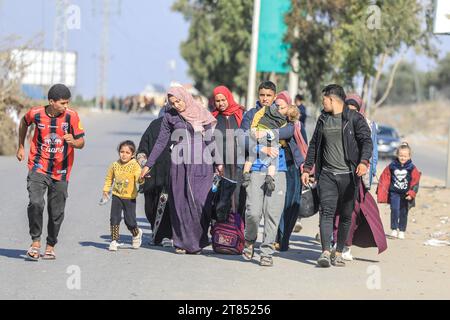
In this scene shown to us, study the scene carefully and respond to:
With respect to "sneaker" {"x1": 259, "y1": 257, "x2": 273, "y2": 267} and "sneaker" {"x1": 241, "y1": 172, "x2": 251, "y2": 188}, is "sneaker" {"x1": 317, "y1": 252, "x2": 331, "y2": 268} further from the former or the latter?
"sneaker" {"x1": 241, "y1": 172, "x2": 251, "y2": 188}

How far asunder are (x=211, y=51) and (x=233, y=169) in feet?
191

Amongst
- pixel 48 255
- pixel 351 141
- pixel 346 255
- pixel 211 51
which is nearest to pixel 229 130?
pixel 351 141

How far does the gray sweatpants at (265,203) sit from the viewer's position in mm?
11188

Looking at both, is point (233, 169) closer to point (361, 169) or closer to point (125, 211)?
point (125, 211)

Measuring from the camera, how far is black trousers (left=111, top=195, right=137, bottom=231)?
12.1 meters

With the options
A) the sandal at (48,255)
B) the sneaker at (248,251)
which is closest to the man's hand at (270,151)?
the sneaker at (248,251)

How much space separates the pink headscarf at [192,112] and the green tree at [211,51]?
4297 centimetres

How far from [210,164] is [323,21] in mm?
22062

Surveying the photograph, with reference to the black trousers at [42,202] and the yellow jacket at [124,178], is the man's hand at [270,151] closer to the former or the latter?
the yellow jacket at [124,178]
